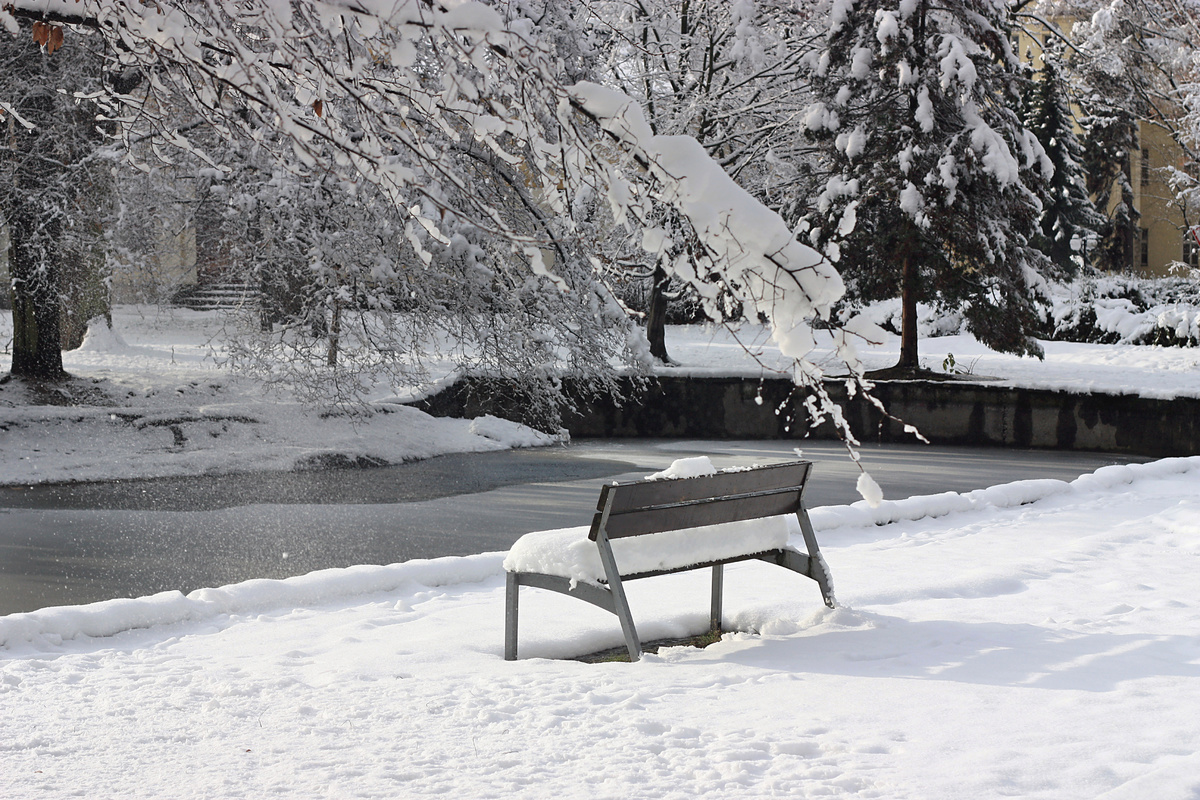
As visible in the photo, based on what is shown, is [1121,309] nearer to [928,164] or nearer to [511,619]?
[928,164]

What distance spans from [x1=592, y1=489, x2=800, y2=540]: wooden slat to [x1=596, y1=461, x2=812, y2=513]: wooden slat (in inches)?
1.3

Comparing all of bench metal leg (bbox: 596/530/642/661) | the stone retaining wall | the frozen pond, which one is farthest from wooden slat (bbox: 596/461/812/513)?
the stone retaining wall

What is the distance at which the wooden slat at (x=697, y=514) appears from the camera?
15.5 ft

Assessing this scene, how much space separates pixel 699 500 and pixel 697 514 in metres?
0.06

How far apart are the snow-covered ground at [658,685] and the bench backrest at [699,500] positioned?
1.77ft

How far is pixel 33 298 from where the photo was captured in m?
15.2

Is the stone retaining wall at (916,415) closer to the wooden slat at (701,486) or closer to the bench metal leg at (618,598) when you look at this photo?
the wooden slat at (701,486)

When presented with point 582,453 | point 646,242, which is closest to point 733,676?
point 646,242

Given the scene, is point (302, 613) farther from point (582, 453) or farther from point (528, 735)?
point (582, 453)

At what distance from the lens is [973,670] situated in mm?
4430

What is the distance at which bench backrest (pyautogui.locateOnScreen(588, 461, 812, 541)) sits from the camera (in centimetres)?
468

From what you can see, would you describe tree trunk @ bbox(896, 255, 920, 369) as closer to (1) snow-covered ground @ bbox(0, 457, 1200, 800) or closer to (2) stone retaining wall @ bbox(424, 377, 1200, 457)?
(2) stone retaining wall @ bbox(424, 377, 1200, 457)

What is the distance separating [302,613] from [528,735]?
2360 mm

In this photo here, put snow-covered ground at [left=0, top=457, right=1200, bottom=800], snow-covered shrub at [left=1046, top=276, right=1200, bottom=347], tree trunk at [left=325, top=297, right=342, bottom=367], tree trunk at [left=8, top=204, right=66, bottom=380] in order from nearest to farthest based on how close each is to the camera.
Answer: snow-covered ground at [left=0, top=457, right=1200, bottom=800]
tree trunk at [left=325, top=297, right=342, bottom=367]
tree trunk at [left=8, top=204, right=66, bottom=380]
snow-covered shrub at [left=1046, top=276, right=1200, bottom=347]
